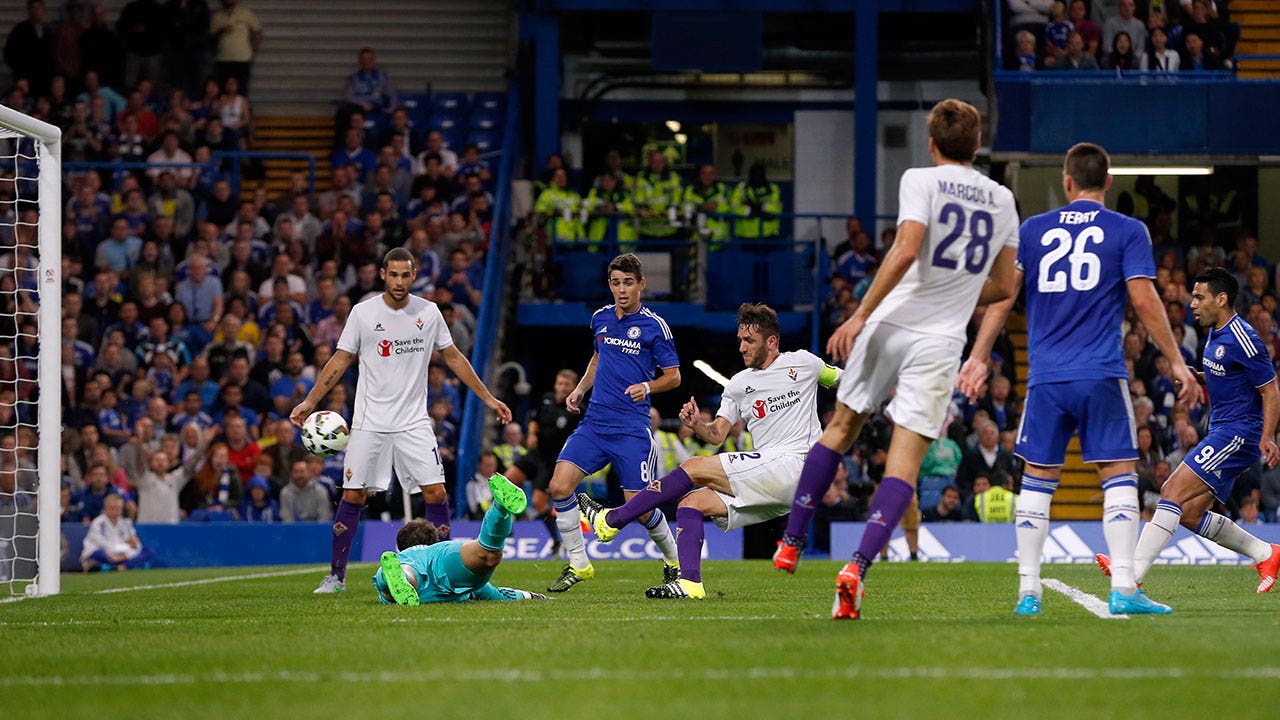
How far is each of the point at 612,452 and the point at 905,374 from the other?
4.36 meters

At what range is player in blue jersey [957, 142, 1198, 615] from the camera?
729cm

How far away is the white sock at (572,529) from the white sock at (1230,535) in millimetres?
4099

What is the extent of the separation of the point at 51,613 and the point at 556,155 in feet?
49.9

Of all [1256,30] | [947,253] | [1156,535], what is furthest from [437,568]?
[1256,30]

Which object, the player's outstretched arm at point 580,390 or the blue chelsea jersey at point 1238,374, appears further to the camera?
the player's outstretched arm at point 580,390

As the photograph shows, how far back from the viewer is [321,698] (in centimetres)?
512

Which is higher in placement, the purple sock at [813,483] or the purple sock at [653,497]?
the purple sock at [813,483]

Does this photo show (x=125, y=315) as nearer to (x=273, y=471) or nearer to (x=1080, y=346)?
(x=273, y=471)

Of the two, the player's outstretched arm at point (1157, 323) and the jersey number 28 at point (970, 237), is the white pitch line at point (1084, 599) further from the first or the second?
the jersey number 28 at point (970, 237)

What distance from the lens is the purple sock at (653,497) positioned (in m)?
9.43

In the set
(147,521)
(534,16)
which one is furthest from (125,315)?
(534,16)

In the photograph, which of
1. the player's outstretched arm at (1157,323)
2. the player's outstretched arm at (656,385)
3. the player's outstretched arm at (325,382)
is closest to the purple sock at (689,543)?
the player's outstretched arm at (656,385)

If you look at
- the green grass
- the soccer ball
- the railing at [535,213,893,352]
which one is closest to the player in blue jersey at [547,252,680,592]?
the soccer ball

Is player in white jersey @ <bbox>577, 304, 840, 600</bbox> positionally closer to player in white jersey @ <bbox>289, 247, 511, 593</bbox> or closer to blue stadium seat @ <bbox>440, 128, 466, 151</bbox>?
player in white jersey @ <bbox>289, 247, 511, 593</bbox>
